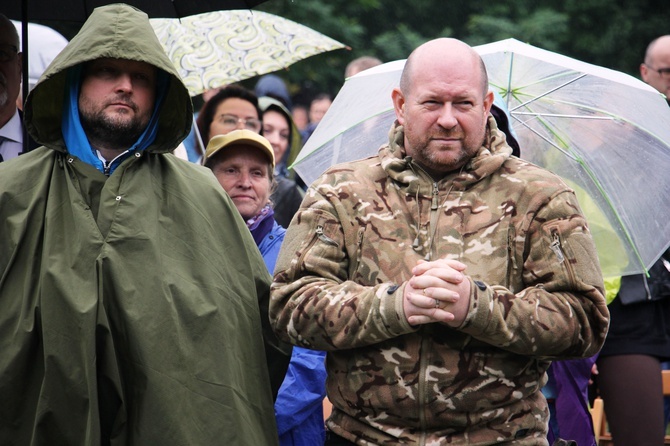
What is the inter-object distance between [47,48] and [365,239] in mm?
5823

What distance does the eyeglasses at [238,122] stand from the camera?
6.62m

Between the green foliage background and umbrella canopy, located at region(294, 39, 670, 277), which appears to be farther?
the green foliage background

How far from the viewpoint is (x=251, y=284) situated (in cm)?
413

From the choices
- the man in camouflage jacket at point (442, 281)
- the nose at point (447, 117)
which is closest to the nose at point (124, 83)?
the man in camouflage jacket at point (442, 281)

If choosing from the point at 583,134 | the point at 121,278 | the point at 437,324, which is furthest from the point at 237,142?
the point at 437,324

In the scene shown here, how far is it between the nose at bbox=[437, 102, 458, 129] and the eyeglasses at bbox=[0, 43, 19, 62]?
8.35ft

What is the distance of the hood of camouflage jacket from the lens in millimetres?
3713

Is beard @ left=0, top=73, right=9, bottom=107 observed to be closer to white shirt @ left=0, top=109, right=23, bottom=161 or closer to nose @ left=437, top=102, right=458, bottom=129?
white shirt @ left=0, top=109, right=23, bottom=161

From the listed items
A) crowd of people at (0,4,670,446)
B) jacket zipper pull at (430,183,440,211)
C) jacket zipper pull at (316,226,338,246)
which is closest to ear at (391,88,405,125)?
crowd of people at (0,4,670,446)

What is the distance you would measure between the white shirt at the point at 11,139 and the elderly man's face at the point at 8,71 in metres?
0.04

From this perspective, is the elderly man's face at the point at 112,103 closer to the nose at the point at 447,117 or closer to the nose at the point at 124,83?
the nose at the point at 124,83

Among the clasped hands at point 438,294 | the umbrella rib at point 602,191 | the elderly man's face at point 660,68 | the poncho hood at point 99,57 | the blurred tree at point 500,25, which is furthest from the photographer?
the blurred tree at point 500,25

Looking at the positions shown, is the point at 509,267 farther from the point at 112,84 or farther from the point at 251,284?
the point at 112,84

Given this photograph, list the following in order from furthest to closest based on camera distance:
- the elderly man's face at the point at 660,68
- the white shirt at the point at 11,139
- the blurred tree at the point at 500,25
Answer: the blurred tree at the point at 500,25
the elderly man's face at the point at 660,68
the white shirt at the point at 11,139
